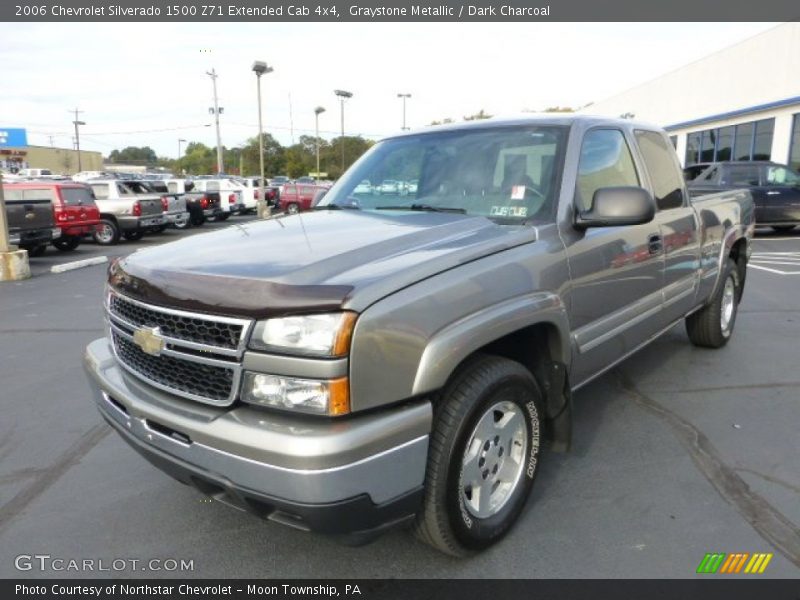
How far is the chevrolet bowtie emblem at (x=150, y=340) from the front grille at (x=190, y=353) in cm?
1

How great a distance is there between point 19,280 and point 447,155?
9.96 m

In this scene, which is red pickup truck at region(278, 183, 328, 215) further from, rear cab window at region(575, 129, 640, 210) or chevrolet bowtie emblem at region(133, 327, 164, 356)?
chevrolet bowtie emblem at region(133, 327, 164, 356)

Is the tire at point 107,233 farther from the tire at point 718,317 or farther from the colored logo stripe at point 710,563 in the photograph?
the colored logo stripe at point 710,563

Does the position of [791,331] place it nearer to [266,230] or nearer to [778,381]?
[778,381]

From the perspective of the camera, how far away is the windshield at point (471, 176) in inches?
122

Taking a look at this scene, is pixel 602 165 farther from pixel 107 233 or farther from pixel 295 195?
pixel 295 195

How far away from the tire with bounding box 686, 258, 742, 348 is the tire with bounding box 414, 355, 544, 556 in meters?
3.21

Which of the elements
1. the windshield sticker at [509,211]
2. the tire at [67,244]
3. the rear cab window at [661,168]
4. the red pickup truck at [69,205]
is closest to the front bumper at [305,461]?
the windshield sticker at [509,211]

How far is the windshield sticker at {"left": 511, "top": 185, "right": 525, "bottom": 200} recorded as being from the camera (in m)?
3.10

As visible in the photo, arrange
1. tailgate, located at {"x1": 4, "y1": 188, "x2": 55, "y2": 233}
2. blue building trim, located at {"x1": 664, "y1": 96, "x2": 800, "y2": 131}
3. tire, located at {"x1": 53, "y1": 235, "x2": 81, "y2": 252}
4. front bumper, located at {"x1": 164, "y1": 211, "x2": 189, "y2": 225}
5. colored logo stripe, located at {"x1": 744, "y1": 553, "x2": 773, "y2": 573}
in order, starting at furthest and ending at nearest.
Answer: blue building trim, located at {"x1": 664, "y1": 96, "x2": 800, "y2": 131} < front bumper, located at {"x1": 164, "y1": 211, "x2": 189, "y2": 225} < tire, located at {"x1": 53, "y1": 235, "x2": 81, "y2": 252} < tailgate, located at {"x1": 4, "y1": 188, "x2": 55, "y2": 233} < colored logo stripe, located at {"x1": 744, "y1": 553, "x2": 773, "y2": 573}

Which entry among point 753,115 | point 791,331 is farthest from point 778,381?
point 753,115

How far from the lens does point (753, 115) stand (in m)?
21.8

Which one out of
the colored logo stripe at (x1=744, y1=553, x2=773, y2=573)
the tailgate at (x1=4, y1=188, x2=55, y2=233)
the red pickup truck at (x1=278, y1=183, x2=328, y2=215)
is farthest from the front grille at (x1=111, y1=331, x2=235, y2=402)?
the red pickup truck at (x1=278, y1=183, x2=328, y2=215)

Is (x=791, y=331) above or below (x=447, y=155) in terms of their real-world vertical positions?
below
